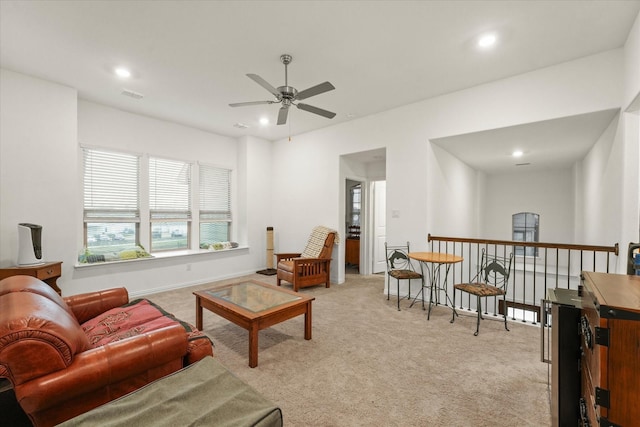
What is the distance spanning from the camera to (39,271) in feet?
10.3

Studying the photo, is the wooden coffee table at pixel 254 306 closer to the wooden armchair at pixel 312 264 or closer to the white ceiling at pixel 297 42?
the wooden armchair at pixel 312 264

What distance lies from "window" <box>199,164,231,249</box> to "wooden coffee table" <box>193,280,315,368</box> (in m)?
2.74

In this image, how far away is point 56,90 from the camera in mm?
3668

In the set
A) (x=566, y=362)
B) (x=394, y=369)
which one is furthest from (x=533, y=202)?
(x=566, y=362)

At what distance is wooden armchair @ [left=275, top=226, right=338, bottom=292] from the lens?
4.60 m

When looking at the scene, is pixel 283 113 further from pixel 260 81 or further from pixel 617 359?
pixel 617 359

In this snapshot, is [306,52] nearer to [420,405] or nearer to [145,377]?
[145,377]

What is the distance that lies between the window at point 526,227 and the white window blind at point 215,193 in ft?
24.0

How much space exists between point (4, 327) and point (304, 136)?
520cm

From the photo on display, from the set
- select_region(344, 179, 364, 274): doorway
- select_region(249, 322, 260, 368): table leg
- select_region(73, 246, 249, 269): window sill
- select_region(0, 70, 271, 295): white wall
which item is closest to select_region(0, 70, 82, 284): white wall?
select_region(0, 70, 271, 295): white wall

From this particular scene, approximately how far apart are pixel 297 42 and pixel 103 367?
300 centimetres

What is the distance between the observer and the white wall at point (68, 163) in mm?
3402

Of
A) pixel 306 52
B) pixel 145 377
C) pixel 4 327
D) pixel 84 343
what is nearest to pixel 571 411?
pixel 145 377

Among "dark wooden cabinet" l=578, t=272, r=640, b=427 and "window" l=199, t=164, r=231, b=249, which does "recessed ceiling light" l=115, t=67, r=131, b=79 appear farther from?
"dark wooden cabinet" l=578, t=272, r=640, b=427
